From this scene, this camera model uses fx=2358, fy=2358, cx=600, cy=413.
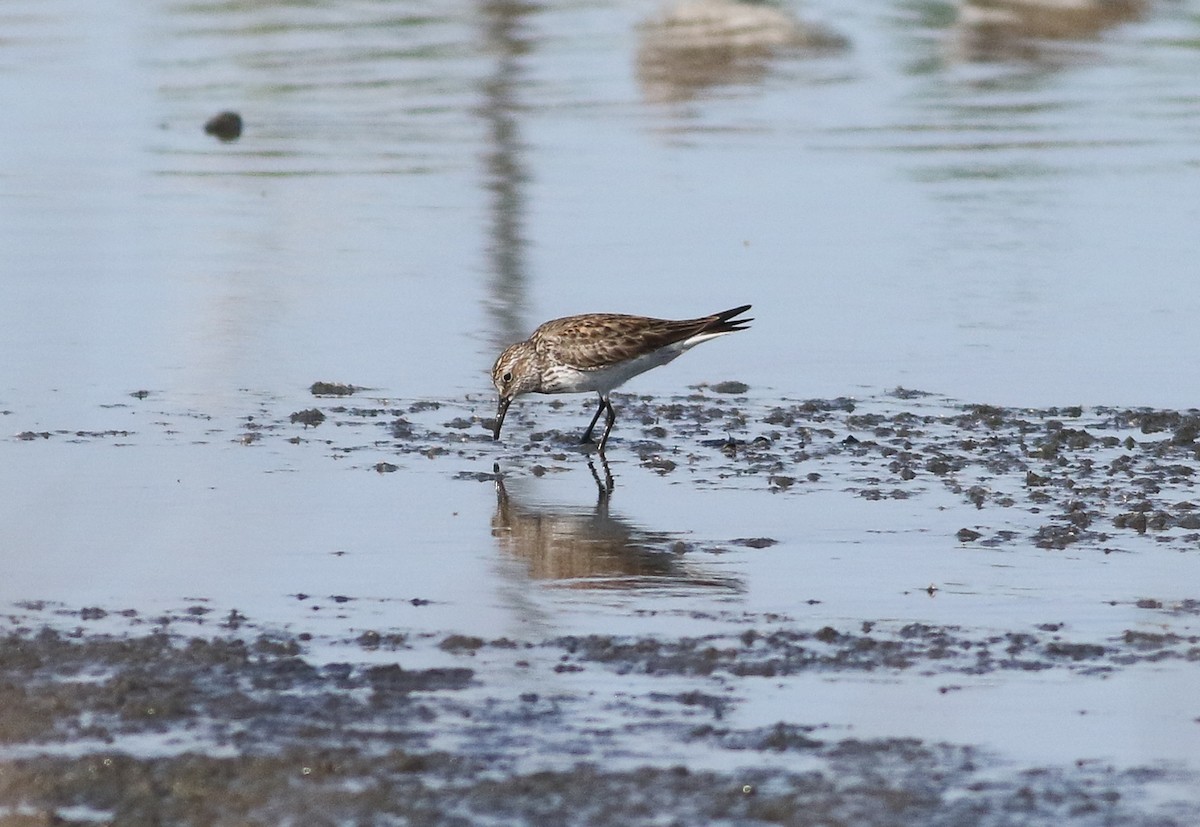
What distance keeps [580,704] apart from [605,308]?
769 cm

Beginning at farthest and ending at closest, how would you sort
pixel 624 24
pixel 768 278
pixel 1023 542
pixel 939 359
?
pixel 624 24
pixel 768 278
pixel 939 359
pixel 1023 542

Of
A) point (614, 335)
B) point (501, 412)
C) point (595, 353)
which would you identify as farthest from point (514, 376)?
point (614, 335)

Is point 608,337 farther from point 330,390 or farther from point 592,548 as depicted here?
point 592,548

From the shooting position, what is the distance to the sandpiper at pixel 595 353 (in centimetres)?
1129

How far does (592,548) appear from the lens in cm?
907

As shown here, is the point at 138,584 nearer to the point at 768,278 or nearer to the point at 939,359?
the point at 939,359

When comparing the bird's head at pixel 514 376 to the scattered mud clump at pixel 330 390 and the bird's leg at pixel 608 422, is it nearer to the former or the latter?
the bird's leg at pixel 608 422

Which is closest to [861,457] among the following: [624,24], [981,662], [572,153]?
[981,662]

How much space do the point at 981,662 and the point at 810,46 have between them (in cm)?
2247

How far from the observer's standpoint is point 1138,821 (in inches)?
233

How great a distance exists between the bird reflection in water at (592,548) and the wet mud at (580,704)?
0.02 meters

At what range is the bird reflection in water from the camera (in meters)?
8.50

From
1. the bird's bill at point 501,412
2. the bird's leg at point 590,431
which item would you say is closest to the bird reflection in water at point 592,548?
the bird's bill at point 501,412

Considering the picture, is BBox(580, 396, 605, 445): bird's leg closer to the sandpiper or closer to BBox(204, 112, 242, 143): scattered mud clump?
the sandpiper
